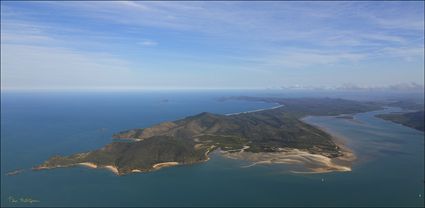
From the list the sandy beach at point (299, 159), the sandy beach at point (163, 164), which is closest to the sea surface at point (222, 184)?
the sandy beach at point (163, 164)

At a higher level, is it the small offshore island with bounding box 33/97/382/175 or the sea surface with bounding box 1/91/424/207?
the small offshore island with bounding box 33/97/382/175

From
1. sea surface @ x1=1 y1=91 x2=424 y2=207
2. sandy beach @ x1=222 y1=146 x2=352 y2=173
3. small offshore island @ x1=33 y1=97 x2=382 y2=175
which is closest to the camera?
sea surface @ x1=1 y1=91 x2=424 y2=207

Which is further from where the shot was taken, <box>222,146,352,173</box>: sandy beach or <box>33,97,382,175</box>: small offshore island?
<box>33,97,382,175</box>: small offshore island

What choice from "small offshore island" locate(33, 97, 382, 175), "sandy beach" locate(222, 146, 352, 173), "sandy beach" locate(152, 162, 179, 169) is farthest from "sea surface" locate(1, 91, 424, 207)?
"small offshore island" locate(33, 97, 382, 175)

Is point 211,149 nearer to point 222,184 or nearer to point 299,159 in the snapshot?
point 299,159

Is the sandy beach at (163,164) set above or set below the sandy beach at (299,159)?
below

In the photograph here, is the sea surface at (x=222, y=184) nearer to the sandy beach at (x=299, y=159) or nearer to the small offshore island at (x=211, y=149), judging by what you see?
the sandy beach at (x=299, y=159)

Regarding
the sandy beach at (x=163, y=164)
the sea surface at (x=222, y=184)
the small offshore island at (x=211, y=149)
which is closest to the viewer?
the sea surface at (x=222, y=184)

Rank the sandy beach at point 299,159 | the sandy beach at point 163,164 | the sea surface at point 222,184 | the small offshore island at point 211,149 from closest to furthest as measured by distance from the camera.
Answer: the sea surface at point 222,184, the sandy beach at point 299,159, the sandy beach at point 163,164, the small offshore island at point 211,149

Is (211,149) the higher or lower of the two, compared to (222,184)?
higher

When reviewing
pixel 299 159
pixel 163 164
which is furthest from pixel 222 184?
pixel 299 159

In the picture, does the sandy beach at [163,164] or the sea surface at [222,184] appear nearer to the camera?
the sea surface at [222,184]

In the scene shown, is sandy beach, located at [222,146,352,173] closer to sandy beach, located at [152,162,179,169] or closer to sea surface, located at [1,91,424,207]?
sea surface, located at [1,91,424,207]

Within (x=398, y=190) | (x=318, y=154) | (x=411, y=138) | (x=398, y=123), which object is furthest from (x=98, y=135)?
(x=398, y=123)
